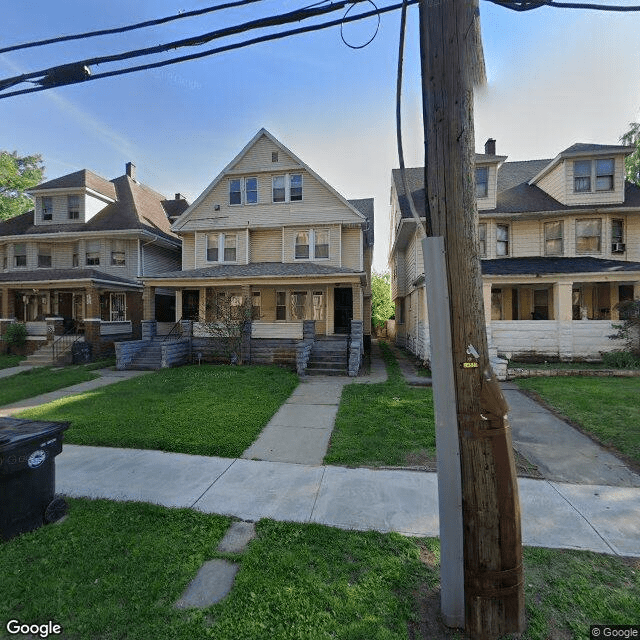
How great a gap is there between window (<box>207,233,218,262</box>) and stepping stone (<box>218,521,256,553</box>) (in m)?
15.0

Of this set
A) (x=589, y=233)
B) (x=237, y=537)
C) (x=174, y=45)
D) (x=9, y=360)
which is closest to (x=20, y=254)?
(x=9, y=360)

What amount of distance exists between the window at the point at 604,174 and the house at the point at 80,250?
73.0 feet

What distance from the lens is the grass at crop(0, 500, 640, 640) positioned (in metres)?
2.16

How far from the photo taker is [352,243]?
52.0 ft

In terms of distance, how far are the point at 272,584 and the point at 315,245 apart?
567 inches

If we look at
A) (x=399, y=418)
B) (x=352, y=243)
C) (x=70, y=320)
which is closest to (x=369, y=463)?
(x=399, y=418)

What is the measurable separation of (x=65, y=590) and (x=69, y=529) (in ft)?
3.04

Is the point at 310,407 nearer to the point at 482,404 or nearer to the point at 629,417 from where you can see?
the point at 482,404

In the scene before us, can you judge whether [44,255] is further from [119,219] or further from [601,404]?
[601,404]

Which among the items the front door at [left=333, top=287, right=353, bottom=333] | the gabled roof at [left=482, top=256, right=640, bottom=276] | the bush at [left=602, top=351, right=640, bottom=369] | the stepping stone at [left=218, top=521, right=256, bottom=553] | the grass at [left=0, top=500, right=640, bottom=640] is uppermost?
the gabled roof at [left=482, top=256, right=640, bottom=276]

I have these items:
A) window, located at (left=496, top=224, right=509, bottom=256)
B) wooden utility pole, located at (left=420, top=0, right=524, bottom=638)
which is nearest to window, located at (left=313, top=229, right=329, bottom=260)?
window, located at (left=496, top=224, right=509, bottom=256)

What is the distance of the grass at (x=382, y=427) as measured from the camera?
4.95 m

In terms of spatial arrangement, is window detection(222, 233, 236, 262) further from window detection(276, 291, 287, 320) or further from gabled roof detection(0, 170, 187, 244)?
gabled roof detection(0, 170, 187, 244)

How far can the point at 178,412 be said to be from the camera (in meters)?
7.01
